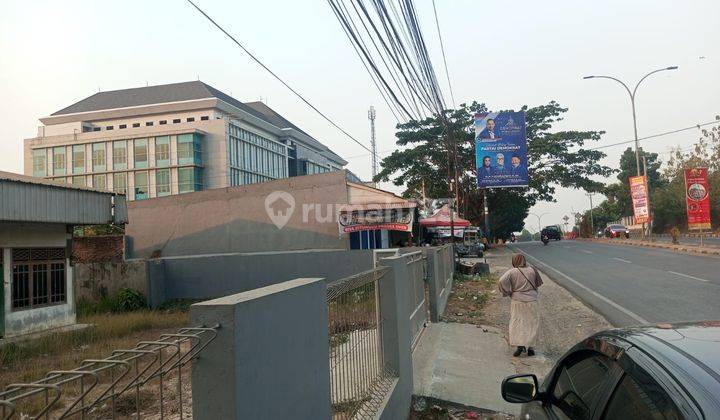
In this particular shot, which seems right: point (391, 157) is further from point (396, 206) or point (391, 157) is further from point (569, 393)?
point (569, 393)

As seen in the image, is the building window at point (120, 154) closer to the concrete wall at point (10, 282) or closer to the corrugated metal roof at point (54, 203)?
the corrugated metal roof at point (54, 203)

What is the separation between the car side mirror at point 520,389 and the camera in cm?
288

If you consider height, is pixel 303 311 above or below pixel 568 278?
above

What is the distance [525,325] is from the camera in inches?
315

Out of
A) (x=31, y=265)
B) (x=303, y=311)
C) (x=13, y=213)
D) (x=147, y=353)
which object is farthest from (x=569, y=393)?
(x=31, y=265)

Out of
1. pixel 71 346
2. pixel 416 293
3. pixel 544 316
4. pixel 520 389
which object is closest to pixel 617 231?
pixel 544 316

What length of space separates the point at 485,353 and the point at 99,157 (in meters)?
65.5

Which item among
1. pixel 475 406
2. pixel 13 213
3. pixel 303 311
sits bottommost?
pixel 475 406

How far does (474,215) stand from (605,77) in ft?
58.9

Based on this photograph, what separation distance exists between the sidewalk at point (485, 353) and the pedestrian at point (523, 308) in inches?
9.1

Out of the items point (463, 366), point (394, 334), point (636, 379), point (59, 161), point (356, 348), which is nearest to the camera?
point (636, 379)

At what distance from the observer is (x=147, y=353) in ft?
5.49

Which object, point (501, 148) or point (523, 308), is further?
point (501, 148)

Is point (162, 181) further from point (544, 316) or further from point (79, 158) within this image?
point (544, 316)
